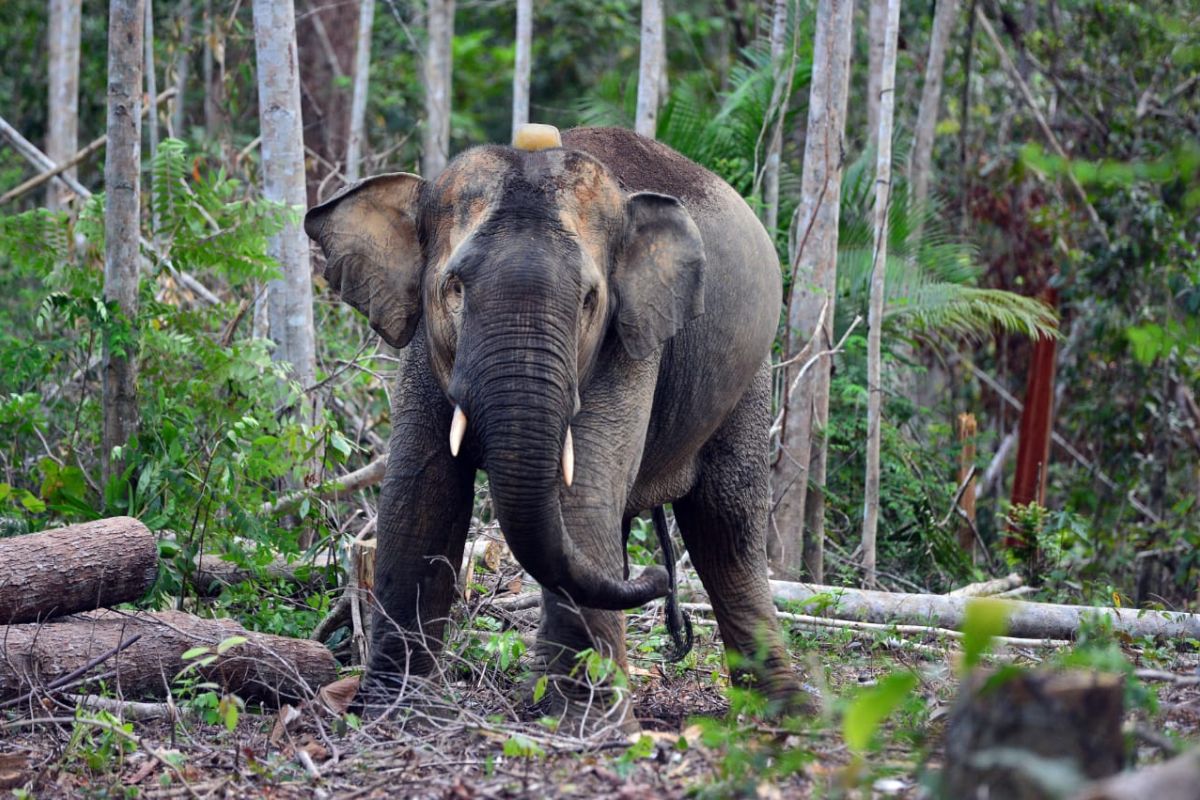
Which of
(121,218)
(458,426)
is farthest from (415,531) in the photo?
(121,218)

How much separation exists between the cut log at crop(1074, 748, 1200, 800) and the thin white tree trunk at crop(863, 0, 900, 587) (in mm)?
7069

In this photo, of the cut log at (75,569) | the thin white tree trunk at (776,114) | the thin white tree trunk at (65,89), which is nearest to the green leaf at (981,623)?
the cut log at (75,569)

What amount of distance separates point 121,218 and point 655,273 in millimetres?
3349

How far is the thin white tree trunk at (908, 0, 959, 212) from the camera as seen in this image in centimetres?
1386

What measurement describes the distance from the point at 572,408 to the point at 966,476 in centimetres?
725

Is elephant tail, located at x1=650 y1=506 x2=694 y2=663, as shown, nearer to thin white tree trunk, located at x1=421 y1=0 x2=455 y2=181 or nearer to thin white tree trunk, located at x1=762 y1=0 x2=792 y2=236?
thin white tree trunk, located at x1=762 y1=0 x2=792 y2=236

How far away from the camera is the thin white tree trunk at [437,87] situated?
48.4ft

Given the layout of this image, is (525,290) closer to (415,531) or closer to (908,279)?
(415,531)

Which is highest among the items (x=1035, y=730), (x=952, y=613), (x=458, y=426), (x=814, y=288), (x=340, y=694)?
(x=814, y=288)

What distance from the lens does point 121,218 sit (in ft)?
25.3

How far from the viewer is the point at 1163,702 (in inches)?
213

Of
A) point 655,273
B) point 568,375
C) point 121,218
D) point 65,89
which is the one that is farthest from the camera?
point 65,89

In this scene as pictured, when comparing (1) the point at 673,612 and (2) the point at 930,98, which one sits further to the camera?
(2) the point at 930,98

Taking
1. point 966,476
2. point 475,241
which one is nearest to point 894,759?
point 475,241
